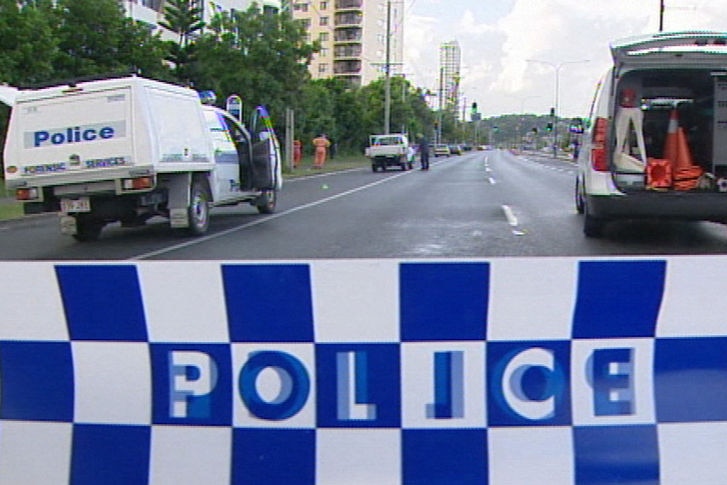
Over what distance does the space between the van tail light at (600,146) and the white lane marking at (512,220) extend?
227 cm

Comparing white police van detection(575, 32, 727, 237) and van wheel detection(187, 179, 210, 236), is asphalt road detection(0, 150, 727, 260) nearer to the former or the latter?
van wheel detection(187, 179, 210, 236)

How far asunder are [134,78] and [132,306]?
7848mm

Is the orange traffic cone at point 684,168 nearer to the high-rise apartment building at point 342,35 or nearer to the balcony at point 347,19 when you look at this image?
the high-rise apartment building at point 342,35

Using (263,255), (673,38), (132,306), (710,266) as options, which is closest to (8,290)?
(132,306)

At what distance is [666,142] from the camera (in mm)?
9727

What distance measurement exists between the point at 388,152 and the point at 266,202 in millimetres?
24139

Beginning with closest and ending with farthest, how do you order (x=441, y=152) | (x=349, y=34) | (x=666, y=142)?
1. (x=666, y=142)
2. (x=441, y=152)
3. (x=349, y=34)

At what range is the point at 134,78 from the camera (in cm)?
966

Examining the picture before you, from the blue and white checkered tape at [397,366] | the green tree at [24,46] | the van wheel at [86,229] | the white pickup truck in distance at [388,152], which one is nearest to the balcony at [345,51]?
the white pickup truck in distance at [388,152]

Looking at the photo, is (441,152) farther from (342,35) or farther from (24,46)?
(24,46)

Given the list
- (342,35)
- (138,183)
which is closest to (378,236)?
(138,183)

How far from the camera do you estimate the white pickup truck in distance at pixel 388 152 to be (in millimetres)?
37906

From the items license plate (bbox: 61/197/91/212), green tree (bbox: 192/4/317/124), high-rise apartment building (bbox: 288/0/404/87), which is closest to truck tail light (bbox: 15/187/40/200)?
license plate (bbox: 61/197/91/212)

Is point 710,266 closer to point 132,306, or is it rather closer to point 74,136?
point 132,306
